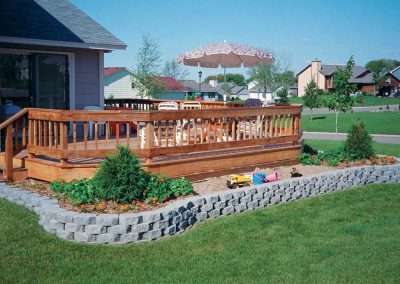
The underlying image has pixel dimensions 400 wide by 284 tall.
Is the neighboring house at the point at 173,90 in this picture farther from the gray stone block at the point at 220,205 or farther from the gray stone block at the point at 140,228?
the gray stone block at the point at 140,228

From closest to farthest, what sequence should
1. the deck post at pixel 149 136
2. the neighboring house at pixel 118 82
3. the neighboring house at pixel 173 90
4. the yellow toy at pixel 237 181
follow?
the deck post at pixel 149 136, the yellow toy at pixel 237 181, the neighboring house at pixel 118 82, the neighboring house at pixel 173 90

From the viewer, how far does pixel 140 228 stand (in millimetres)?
6141

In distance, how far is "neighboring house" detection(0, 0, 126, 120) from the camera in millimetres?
10273

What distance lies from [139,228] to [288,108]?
537 centimetres

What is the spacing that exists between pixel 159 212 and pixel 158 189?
834mm

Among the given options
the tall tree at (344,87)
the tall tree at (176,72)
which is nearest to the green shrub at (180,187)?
the tall tree at (344,87)

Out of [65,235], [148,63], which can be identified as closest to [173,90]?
[148,63]

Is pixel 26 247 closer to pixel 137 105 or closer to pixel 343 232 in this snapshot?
pixel 343 232

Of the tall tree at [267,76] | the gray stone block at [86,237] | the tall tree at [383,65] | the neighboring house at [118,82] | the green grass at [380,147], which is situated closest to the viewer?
the gray stone block at [86,237]

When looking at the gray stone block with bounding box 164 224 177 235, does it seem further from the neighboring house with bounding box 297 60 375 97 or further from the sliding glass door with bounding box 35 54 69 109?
the neighboring house with bounding box 297 60 375 97

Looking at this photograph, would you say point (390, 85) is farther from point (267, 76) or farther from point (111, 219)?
point (111, 219)

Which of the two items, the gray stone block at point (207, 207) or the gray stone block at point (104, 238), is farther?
the gray stone block at point (207, 207)

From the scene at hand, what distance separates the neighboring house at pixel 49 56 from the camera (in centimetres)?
1027

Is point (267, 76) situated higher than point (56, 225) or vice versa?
point (267, 76)
